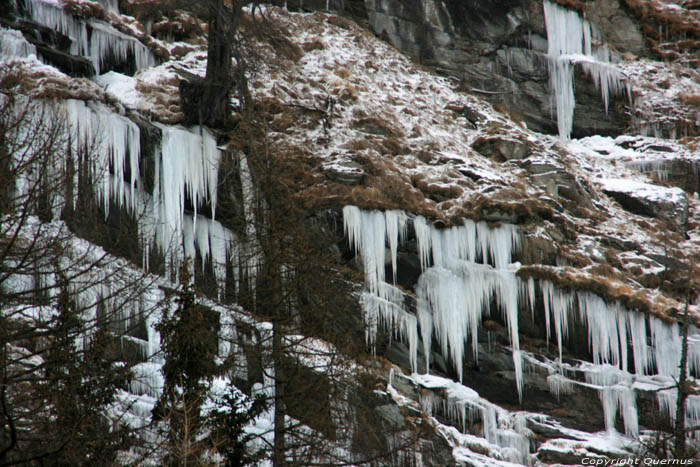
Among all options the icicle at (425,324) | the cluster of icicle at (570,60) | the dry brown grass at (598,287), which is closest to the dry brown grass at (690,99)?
the cluster of icicle at (570,60)

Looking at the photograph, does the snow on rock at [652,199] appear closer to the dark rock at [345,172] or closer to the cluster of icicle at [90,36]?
the dark rock at [345,172]

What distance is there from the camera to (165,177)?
14.3 metres

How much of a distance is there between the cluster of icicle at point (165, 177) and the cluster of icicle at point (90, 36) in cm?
386

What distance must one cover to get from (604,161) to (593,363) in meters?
9.18

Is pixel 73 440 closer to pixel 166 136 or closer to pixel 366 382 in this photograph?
pixel 366 382

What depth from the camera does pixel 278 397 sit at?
673 centimetres

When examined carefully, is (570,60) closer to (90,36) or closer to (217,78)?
(217,78)

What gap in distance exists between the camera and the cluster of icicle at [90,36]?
16938 mm

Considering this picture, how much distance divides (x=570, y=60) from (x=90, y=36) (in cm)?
1642

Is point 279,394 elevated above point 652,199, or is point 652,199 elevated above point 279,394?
point 652,199

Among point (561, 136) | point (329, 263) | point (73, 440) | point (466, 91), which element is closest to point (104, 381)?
point (73, 440)

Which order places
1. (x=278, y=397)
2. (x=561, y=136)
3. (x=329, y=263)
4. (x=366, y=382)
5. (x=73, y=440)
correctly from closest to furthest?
1. (x=73, y=440)
2. (x=278, y=397)
3. (x=329, y=263)
4. (x=366, y=382)
5. (x=561, y=136)

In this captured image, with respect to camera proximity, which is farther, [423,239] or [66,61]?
[66,61]

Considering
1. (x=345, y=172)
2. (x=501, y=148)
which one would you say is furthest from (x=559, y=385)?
(x=501, y=148)
